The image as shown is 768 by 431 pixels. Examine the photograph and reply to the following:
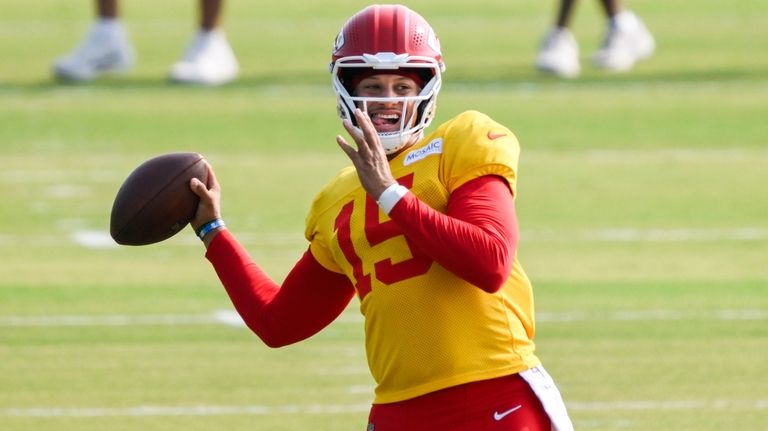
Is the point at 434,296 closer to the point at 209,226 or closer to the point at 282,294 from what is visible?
the point at 282,294

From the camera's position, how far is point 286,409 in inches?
274

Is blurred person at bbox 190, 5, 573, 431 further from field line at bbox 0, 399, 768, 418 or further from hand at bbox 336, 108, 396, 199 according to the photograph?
field line at bbox 0, 399, 768, 418

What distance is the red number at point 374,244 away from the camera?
4.15 m

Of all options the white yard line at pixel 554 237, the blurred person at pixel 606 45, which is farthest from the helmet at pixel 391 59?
the blurred person at pixel 606 45

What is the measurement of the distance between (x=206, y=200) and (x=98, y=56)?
10.1 m

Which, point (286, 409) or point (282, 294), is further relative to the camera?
point (286, 409)

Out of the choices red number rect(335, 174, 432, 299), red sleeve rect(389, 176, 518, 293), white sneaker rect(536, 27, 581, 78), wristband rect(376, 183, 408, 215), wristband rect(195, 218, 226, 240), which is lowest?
white sneaker rect(536, 27, 581, 78)

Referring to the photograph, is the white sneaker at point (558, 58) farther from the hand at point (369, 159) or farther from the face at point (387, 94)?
the hand at point (369, 159)

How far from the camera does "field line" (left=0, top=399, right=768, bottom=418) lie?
6.89 m

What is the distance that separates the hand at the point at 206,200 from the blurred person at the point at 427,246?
38 cm

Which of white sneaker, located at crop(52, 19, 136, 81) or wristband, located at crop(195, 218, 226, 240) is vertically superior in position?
wristband, located at crop(195, 218, 226, 240)

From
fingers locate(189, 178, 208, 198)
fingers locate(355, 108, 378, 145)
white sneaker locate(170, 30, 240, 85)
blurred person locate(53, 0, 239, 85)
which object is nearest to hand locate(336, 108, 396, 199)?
fingers locate(355, 108, 378, 145)

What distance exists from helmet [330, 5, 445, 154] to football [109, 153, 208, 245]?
0.57 meters

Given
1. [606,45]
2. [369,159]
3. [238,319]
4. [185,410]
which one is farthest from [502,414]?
[606,45]
